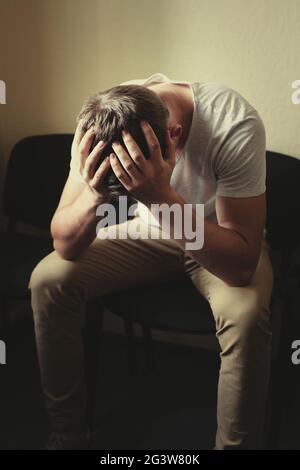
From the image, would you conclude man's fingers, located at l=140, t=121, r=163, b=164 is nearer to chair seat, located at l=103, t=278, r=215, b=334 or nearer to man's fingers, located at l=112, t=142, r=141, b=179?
man's fingers, located at l=112, t=142, r=141, b=179

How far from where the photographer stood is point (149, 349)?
1.94 metres

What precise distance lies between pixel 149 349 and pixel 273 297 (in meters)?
0.60

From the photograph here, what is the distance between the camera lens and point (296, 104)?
1.70 m

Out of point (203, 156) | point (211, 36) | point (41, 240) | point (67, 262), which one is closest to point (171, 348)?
point (41, 240)

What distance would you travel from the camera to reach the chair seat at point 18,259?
1.60 meters

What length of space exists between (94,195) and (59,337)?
0.38 metres

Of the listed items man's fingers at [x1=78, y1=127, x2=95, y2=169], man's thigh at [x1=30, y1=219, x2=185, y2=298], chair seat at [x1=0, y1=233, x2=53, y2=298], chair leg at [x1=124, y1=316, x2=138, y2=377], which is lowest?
chair leg at [x1=124, y1=316, x2=138, y2=377]

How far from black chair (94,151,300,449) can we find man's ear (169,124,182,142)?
1.36 ft

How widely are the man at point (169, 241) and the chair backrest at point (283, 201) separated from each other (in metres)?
0.12

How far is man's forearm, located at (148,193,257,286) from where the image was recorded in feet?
4.28

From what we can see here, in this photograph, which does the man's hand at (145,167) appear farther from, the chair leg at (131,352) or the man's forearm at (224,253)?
the chair leg at (131,352)

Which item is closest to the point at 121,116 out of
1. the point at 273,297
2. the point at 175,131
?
the point at 175,131

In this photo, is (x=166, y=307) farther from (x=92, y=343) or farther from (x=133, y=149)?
(x=133, y=149)

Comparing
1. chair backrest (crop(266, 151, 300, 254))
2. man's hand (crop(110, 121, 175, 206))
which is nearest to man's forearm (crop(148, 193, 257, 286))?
man's hand (crop(110, 121, 175, 206))
